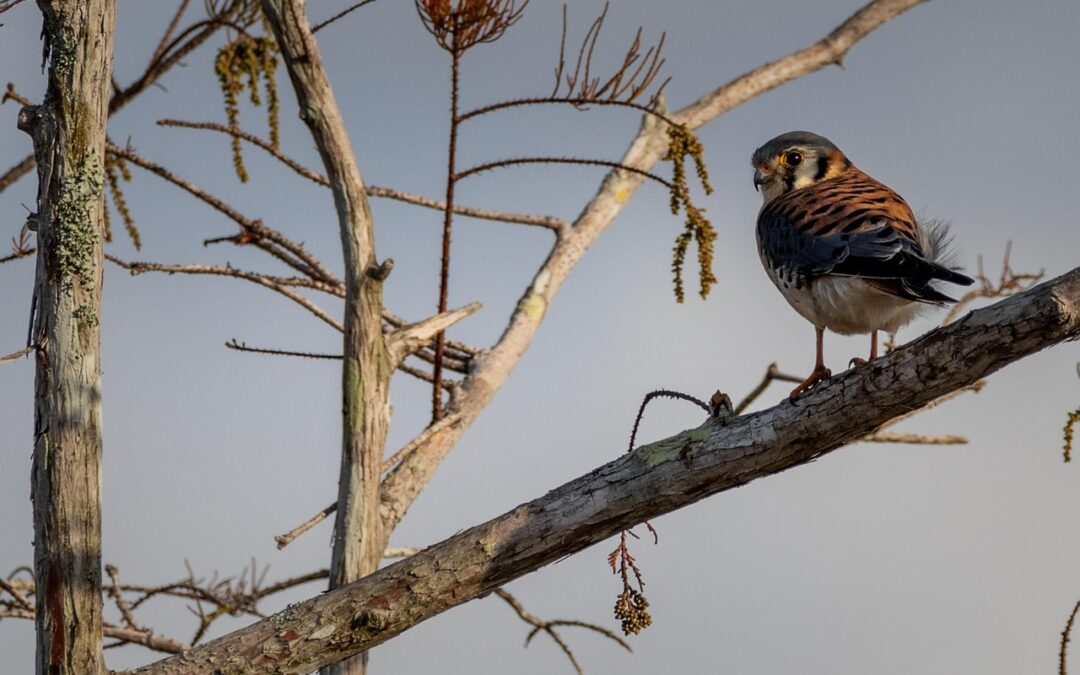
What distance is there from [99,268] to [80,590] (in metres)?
0.92

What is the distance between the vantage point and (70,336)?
3408 millimetres

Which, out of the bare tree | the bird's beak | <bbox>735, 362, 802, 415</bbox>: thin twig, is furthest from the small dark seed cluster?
the bird's beak

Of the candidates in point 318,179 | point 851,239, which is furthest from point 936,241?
point 318,179

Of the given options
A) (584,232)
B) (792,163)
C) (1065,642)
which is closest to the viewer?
(1065,642)

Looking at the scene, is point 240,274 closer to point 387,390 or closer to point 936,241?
point 387,390

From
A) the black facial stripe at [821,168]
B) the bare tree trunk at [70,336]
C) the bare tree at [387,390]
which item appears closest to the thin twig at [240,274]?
the bare tree at [387,390]

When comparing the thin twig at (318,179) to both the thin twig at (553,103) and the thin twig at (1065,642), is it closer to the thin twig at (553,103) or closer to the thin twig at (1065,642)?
the thin twig at (553,103)

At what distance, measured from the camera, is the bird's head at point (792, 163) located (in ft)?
14.8

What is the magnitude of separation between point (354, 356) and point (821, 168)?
1.91 metres

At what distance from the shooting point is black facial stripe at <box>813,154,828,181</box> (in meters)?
4.53

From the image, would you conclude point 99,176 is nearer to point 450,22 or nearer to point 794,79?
point 450,22

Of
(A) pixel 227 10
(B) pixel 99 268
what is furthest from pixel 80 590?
(A) pixel 227 10

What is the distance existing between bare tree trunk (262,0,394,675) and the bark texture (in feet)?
2.05

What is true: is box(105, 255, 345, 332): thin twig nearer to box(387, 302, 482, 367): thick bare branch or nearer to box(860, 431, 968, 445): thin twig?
box(387, 302, 482, 367): thick bare branch
